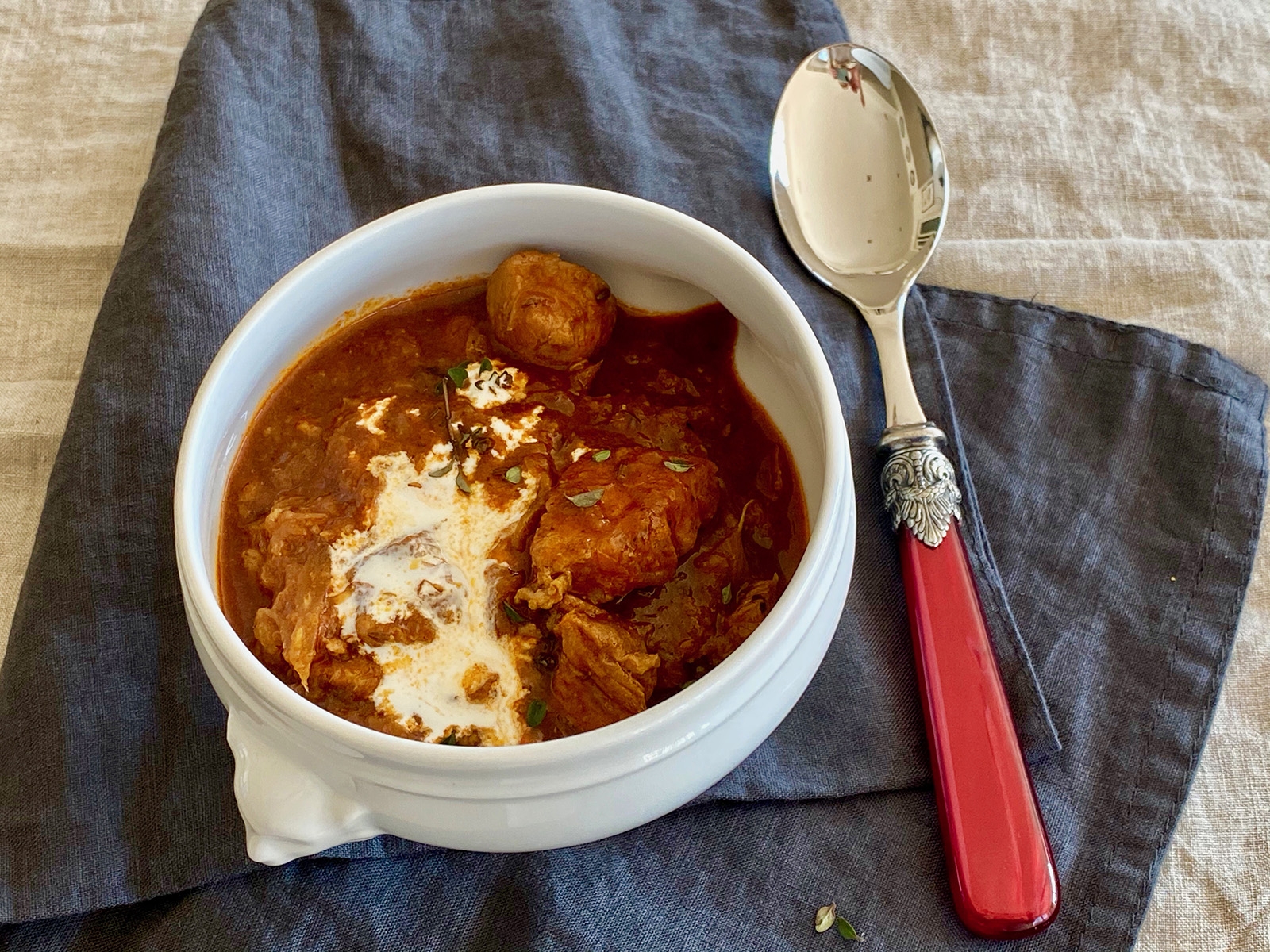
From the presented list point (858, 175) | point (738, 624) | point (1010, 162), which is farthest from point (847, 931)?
point (1010, 162)

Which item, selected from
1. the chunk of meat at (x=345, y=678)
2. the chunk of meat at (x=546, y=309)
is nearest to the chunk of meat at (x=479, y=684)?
the chunk of meat at (x=345, y=678)

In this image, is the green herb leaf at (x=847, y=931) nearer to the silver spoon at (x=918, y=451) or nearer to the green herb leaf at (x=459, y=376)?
the silver spoon at (x=918, y=451)

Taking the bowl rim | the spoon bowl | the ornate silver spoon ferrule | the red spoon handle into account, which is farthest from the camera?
the spoon bowl

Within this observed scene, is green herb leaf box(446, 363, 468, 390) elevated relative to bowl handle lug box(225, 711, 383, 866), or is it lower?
elevated

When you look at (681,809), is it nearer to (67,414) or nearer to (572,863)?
(572,863)

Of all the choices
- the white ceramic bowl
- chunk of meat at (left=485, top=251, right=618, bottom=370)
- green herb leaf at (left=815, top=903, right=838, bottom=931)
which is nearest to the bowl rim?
the white ceramic bowl

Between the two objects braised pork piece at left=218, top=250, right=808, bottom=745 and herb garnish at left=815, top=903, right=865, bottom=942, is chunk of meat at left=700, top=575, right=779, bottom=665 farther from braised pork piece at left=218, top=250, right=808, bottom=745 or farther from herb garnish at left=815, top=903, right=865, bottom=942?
herb garnish at left=815, top=903, right=865, bottom=942

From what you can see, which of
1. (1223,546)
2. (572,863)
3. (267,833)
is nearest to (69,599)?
(267,833)
